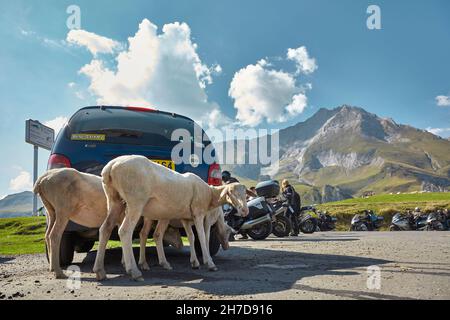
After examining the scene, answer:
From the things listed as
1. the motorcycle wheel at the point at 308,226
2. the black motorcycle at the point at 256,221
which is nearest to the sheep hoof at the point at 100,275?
the black motorcycle at the point at 256,221

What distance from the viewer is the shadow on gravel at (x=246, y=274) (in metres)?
4.36

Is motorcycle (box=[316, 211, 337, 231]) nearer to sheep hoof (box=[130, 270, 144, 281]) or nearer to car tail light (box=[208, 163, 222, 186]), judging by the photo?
car tail light (box=[208, 163, 222, 186])

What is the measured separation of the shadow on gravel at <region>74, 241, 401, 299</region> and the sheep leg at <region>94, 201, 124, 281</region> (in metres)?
0.21

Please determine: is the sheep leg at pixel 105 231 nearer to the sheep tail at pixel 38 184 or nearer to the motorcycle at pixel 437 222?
the sheep tail at pixel 38 184

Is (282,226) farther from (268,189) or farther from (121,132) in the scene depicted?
(121,132)

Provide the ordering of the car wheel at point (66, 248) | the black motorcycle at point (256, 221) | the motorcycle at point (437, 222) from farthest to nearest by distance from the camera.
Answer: the motorcycle at point (437, 222) → the black motorcycle at point (256, 221) → the car wheel at point (66, 248)

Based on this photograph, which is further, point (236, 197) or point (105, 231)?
point (236, 197)

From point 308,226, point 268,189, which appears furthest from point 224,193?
point 308,226

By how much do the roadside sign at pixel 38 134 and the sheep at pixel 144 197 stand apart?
64361mm

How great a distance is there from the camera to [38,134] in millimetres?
64688

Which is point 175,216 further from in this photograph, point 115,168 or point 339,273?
point 339,273

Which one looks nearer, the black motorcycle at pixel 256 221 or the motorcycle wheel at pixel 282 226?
the black motorcycle at pixel 256 221

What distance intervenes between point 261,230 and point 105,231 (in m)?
10.1
